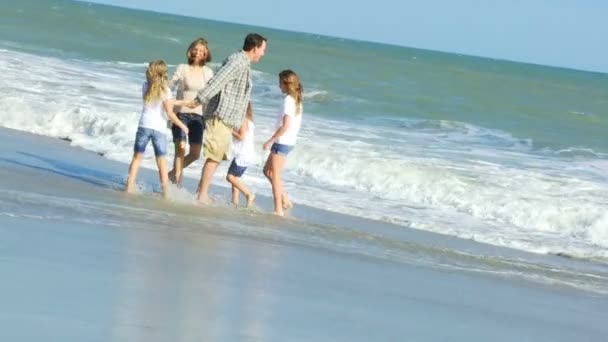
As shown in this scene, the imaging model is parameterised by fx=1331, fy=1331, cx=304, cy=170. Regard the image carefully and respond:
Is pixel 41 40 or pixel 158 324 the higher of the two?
pixel 41 40

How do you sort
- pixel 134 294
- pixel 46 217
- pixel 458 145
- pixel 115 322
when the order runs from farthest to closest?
pixel 458 145
pixel 46 217
pixel 134 294
pixel 115 322

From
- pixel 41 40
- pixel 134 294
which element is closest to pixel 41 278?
pixel 134 294

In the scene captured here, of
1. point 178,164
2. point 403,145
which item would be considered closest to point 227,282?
point 178,164

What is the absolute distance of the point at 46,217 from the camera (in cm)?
861

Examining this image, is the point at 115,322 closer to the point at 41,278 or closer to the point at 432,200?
the point at 41,278

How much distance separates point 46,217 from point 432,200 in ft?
23.3

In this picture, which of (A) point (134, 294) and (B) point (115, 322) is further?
(A) point (134, 294)

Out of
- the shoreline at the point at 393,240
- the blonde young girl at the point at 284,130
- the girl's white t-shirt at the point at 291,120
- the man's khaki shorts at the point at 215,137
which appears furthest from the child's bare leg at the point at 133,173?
the girl's white t-shirt at the point at 291,120

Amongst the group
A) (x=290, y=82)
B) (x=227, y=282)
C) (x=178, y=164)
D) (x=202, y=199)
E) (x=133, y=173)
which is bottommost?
(x=227, y=282)

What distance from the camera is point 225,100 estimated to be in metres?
10.8

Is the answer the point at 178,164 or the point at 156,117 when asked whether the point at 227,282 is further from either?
the point at 178,164

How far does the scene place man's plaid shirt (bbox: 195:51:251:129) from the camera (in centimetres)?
1058

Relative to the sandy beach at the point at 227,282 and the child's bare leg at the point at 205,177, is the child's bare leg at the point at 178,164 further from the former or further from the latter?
the sandy beach at the point at 227,282

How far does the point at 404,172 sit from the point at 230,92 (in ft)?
18.9
